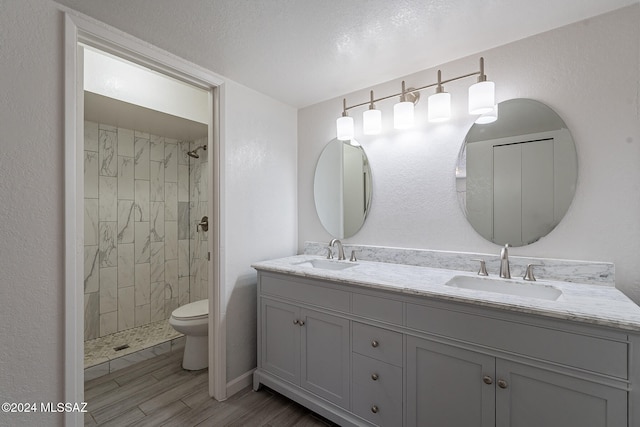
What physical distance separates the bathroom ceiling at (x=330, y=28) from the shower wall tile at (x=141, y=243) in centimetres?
198

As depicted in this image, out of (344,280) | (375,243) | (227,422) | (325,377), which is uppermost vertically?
(375,243)

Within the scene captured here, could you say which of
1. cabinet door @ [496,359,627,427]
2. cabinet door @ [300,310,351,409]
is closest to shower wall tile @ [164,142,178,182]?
cabinet door @ [300,310,351,409]

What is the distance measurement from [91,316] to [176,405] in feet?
4.87

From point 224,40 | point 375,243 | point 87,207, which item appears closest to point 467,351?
point 375,243

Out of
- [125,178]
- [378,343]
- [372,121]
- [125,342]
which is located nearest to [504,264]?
Answer: [378,343]

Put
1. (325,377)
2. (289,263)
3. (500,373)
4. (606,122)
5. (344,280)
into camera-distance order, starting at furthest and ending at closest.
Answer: (289,263) < (325,377) < (344,280) < (606,122) < (500,373)

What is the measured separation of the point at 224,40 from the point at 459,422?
2.22 m

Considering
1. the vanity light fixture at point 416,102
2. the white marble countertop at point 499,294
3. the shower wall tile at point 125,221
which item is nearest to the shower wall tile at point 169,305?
the shower wall tile at point 125,221

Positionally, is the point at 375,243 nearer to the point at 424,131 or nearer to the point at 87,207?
the point at 424,131

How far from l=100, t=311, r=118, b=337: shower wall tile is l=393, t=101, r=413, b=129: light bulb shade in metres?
3.15

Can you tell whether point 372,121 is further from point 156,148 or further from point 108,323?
point 108,323

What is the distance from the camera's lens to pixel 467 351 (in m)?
1.25

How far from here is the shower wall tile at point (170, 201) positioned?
3.23 metres

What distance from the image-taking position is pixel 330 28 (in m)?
1.48
